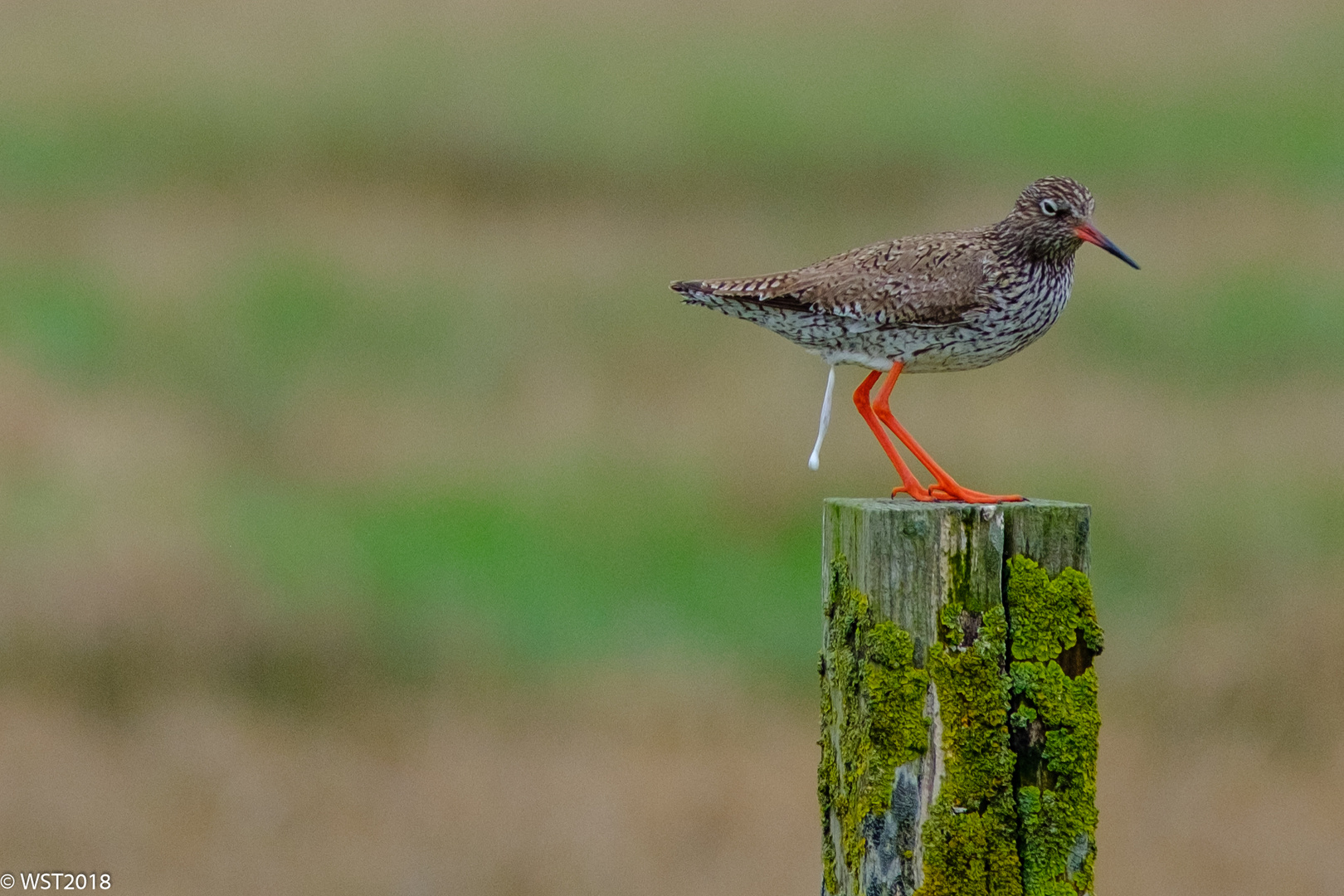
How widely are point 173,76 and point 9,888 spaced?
17071 millimetres

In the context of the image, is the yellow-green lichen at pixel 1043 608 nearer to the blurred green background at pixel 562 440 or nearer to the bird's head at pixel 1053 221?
the bird's head at pixel 1053 221

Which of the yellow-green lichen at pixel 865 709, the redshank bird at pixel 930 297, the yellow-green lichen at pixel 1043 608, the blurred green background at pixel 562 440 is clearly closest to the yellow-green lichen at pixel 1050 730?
the yellow-green lichen at pixel 1043 608

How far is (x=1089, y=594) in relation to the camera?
18.0ft

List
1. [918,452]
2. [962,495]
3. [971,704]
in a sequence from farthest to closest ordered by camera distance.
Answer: [918,452], [962,495], [971,704]

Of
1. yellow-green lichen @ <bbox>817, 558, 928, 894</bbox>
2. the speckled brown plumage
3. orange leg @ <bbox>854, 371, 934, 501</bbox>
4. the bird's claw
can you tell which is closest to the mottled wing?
the speckled brown plumage

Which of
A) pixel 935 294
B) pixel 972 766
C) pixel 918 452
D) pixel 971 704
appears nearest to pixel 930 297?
pixel 935 294

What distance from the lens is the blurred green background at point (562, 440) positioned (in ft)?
39.0

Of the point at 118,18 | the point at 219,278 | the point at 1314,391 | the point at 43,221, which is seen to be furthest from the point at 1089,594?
the point at 118,18

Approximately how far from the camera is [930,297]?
21.6 ft

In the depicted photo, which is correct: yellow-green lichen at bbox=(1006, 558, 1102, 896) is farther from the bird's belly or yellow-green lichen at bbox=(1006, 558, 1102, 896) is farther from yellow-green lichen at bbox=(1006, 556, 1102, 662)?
the bird's belly

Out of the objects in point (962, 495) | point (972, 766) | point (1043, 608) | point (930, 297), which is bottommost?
point (972, 766)

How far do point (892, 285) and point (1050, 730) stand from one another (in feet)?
6.09

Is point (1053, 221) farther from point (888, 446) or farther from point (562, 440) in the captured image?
point (562, 440)

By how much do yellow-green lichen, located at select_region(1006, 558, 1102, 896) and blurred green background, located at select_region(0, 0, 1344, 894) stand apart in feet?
18.7
